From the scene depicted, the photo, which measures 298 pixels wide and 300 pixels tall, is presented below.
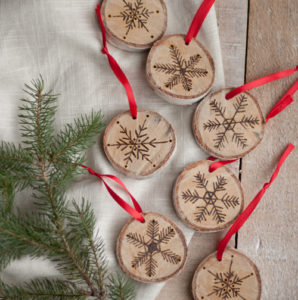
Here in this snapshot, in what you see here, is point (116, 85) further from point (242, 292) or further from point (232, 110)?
point (242, 292)

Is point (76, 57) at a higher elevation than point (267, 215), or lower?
higher

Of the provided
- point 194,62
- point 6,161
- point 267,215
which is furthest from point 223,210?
point 6,161

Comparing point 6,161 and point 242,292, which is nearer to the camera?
point 6,161

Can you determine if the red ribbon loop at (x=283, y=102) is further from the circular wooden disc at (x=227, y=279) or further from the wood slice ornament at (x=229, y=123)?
the circular wooden disc at (x=227, y=279)

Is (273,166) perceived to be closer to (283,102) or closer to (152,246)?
(283,102)

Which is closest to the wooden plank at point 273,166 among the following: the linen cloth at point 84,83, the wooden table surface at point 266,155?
the wooden table surface at point 266,155

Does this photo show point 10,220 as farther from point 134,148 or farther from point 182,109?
point 182,109

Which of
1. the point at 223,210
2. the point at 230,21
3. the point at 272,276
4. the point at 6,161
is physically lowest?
the point at 272,276
